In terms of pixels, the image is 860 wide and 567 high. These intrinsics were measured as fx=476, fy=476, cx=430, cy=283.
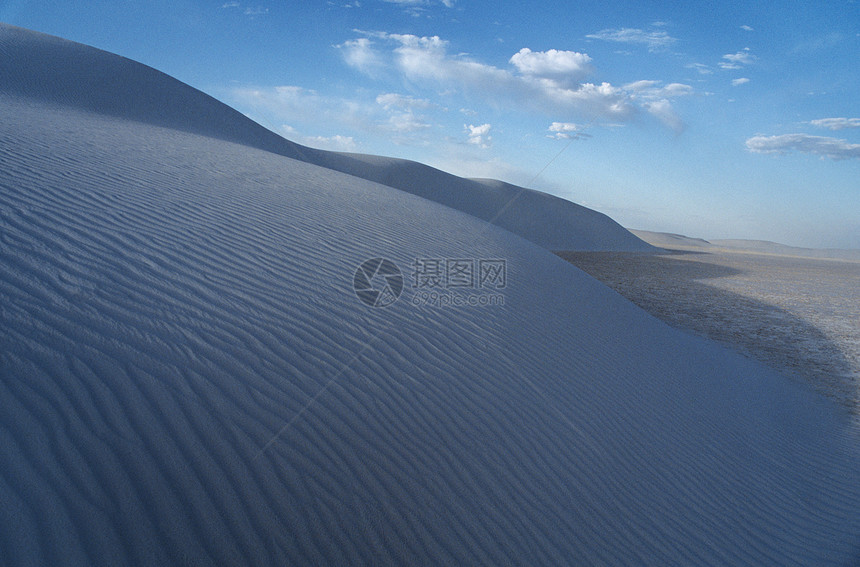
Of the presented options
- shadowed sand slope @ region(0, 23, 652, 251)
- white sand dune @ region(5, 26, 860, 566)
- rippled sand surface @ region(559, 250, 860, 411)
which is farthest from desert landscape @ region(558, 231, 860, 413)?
shadowed sand slope @ region(0, 23, 652, 251)

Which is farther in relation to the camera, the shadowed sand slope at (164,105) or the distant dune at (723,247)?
the distant dune at (723,247)

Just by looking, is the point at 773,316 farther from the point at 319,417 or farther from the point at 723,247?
the point at 723,247

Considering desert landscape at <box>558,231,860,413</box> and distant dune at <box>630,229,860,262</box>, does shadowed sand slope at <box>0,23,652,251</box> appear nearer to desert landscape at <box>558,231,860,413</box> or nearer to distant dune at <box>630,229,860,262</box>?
desert landscape at <box>558,231,860,413</box>

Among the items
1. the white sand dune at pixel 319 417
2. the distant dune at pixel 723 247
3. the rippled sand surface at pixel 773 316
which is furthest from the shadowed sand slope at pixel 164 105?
the distant dune at pixel 723 247

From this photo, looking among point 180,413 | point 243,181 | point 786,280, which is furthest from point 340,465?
point 786,280

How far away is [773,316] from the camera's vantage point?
12.1 meters

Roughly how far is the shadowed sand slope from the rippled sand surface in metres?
14.9

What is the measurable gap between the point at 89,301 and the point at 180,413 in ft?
3.81

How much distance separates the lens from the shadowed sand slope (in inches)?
605

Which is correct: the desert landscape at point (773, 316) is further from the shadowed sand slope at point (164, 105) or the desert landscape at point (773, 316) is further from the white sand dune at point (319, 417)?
the shadowed sand slope at point (164, 105)

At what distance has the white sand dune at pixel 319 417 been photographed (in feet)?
6.97

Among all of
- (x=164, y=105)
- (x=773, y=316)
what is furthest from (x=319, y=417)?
(x=164, y=105)

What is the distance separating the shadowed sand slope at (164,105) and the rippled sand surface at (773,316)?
14927 mm

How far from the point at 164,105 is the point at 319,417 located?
2039 cm
